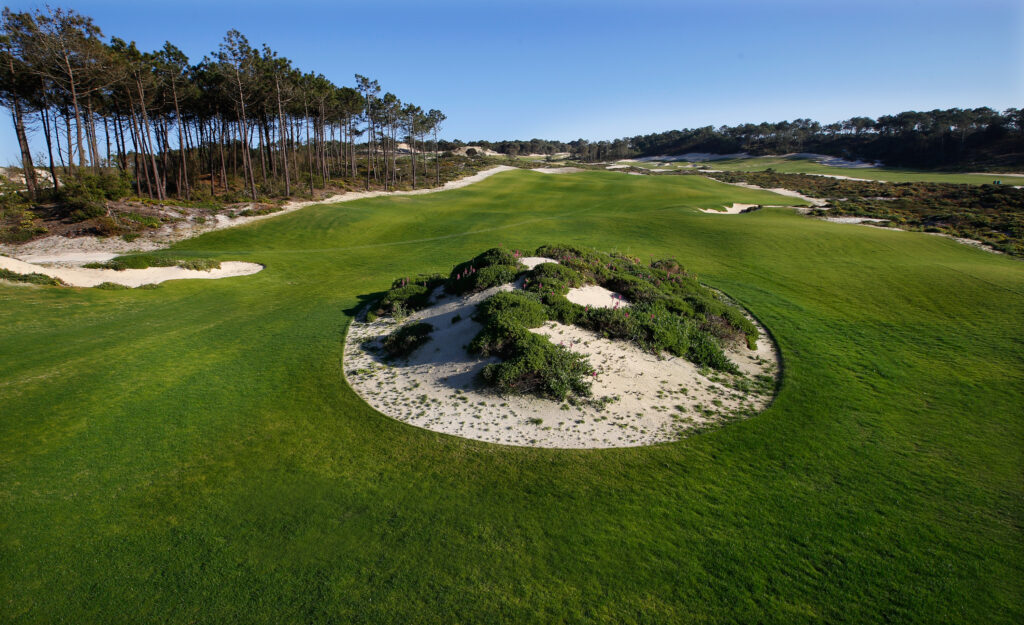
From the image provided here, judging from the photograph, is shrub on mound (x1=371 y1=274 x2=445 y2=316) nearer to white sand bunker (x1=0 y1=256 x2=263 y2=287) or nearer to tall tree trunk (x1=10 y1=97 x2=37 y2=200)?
white sand bunker (x1=0 y1=256 x2=263 y2=287)

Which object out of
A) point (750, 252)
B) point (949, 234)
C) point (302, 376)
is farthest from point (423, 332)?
point (949, 234)

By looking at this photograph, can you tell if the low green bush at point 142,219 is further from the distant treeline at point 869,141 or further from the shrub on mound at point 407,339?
the distant treeline at point 869,141

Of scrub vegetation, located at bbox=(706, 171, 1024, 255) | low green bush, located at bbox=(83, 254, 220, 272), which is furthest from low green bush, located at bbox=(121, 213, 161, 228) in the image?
scrub vegetation, located at bbox=(706, 171, 1024, 255)

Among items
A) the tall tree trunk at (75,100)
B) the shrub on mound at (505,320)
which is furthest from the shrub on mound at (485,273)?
the tall tree trunk at (75,100)

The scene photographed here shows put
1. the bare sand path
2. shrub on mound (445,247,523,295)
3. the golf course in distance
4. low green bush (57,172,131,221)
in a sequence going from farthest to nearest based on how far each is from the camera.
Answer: the golf course in distance < low green bush (57,172,131,221) < the bare sand path < shrub on mound (445,247,523,295)

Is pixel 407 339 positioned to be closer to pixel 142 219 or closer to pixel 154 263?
pixel 154 263

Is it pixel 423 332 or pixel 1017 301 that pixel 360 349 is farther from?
pixel 1017 301
